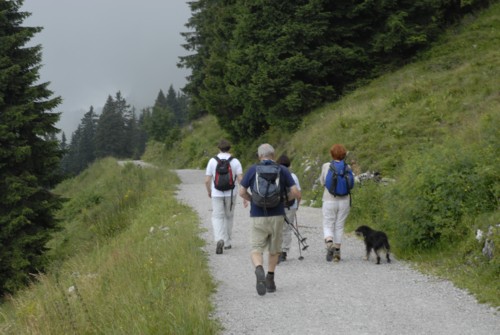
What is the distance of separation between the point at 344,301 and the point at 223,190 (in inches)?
→ 147

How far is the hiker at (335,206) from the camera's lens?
8.23 m

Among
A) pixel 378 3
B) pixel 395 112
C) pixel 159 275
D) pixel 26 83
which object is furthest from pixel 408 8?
pixel 159 275

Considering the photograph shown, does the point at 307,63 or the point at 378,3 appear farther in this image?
the point at 378,3

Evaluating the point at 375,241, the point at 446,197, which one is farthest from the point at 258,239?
the point at 446,197

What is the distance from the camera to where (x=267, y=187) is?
6.38 metres

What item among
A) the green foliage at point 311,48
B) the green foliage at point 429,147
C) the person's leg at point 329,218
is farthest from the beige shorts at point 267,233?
the green foliage at point 311,48

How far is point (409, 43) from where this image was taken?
21.5m

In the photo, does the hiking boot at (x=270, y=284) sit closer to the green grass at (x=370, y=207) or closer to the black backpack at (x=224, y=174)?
the green grass at (x=370, y=207)

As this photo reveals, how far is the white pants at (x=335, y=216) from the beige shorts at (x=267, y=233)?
6.80 ft

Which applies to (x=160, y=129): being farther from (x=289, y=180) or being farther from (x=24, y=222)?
(x=289, y=180)

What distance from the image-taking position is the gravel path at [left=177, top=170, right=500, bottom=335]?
523 cm

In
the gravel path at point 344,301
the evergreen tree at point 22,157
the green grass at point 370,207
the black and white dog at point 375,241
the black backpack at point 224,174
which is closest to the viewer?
the gravel path at point 344,301

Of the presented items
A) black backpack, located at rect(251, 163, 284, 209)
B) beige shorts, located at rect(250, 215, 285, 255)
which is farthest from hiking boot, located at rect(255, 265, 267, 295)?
black backpack, located at rect(251, 163, 284, 209)

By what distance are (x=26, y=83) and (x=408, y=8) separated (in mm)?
16880
